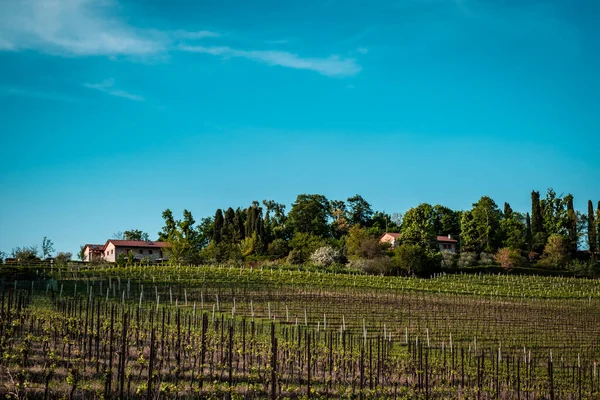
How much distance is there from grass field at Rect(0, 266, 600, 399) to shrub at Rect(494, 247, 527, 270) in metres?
7.12

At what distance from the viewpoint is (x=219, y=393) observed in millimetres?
12672

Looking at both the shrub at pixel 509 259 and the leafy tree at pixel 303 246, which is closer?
the shrub at pixel 509 259

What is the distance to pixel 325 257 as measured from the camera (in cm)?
6562

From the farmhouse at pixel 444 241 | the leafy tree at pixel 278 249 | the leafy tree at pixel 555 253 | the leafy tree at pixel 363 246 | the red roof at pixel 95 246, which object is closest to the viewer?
the leafy tree at pixel 363 246

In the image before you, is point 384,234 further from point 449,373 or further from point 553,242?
point 449,373

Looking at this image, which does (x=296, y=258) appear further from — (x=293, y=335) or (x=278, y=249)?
(x=293, y=335)

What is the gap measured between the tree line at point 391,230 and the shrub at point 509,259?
12 cm

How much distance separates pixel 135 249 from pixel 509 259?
48.6 metres

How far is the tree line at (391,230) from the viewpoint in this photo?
65.3 meters

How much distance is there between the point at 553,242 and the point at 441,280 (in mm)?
25898

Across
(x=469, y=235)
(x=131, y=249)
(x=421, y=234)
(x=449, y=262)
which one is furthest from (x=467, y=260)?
(x=131, y=249)

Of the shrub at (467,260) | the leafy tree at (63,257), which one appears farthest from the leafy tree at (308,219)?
the leafy tree at (63,257)

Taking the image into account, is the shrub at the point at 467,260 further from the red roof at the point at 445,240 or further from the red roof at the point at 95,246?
the red roof at the point at 95,246

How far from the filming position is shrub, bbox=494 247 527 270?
69.6 m
